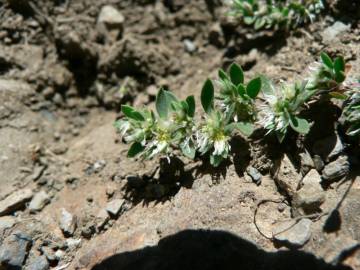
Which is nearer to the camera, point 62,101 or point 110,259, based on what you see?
point 110,259

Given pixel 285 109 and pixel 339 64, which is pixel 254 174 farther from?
pixel 339 64

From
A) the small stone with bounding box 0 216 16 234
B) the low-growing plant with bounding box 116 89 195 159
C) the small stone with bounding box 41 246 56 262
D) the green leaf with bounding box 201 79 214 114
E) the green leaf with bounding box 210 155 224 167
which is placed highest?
the green leaf with bounding box 201 79 214 114

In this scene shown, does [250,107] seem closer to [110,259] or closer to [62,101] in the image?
[110,259]

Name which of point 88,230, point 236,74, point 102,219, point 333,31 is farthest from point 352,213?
point 88,230

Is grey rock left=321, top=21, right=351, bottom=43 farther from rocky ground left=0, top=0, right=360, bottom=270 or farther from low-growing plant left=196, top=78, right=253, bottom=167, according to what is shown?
low-growing plant left=196, top=78, right=253, bottom=167

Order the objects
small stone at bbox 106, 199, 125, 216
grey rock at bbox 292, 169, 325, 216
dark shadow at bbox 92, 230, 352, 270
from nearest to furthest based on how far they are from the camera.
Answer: dark shadow at bbox 92, 230, 352, 270, grey rock at bbox 292, 169, 325, 216, small stone at bbox 106, 199, 125, 216

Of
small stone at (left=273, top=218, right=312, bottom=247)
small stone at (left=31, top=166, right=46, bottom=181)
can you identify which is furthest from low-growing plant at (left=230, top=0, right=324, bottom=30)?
small stone at (left=31, top=166, right=46, bottom=181)

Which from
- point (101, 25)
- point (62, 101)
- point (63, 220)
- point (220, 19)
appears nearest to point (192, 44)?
point (220, 19)
